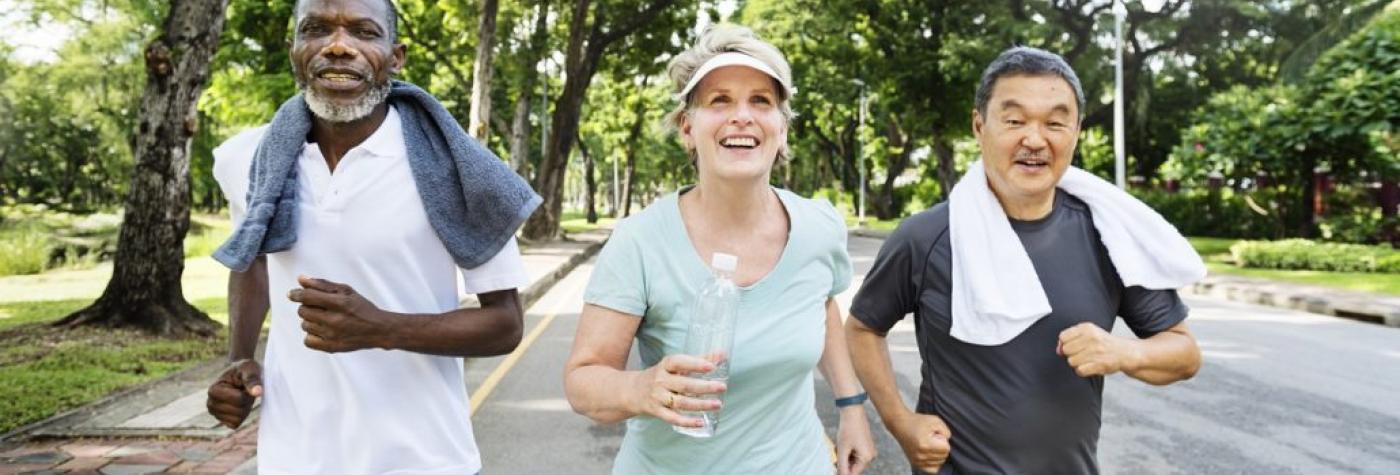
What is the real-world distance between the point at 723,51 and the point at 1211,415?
19.7ft

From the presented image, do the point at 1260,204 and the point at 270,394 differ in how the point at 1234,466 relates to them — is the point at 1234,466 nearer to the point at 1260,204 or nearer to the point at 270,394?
the point at 270,394

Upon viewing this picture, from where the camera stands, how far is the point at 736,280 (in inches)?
91.0

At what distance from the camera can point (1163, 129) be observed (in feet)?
135

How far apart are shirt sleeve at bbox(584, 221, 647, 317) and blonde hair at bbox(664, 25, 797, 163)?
37cm

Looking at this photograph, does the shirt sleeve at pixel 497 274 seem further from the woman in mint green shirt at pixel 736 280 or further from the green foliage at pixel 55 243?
the green foliage at pixel 55 243

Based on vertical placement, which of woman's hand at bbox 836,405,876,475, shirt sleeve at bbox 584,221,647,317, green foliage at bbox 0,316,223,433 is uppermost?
shirt sleeve at bbox 584,221,647,317

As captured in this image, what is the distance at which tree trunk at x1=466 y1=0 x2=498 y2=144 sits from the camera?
2041cm

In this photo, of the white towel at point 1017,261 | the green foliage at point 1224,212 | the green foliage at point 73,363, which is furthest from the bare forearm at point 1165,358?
the green foliage at point 1224,212

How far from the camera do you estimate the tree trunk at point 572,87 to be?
27125mm

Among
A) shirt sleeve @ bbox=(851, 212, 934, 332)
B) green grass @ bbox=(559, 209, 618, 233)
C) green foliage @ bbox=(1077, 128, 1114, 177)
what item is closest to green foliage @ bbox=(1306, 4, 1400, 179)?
shirt sleeve @ bbox=(851, 212, 934, 332)

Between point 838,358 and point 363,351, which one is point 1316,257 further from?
point 363,351

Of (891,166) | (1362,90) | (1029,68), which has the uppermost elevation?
(891,166)

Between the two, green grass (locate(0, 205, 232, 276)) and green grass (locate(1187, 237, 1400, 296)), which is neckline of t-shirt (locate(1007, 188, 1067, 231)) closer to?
green grass (locate(1187, 237, 1400, 296))

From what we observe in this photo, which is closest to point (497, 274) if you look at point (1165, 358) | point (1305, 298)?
point (1165, 358)
